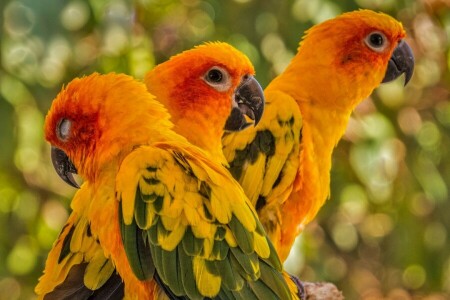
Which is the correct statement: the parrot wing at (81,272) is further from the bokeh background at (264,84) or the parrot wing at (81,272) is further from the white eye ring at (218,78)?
the bokeh background at (264,84)

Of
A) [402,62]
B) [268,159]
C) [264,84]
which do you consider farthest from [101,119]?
[264,84]

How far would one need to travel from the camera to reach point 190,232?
4.05ft

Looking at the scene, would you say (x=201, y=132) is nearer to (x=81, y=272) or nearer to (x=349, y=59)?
(x=81, y=272)

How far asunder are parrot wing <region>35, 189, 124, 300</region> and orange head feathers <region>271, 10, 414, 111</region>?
1.96 ft

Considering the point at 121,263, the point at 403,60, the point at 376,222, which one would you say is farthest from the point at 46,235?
the point at 121,263

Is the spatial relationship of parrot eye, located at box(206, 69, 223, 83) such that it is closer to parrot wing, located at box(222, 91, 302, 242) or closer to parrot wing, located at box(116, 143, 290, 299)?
parrot wing, located at box(222, 91, 302, 242)

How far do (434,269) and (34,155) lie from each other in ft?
4.08

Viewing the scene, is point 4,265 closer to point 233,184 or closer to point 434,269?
point 434,269

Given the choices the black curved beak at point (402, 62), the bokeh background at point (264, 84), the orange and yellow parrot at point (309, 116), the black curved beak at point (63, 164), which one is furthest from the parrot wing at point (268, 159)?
the bokeh background at point (264, 84)

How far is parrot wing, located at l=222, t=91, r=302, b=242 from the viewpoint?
169 cm

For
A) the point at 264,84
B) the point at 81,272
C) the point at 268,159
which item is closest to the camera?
the point at 81,272

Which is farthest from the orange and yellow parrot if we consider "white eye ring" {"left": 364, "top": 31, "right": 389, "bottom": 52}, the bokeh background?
the bokeh background

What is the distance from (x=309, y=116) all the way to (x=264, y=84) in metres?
0.53

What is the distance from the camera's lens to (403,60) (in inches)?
71.7
